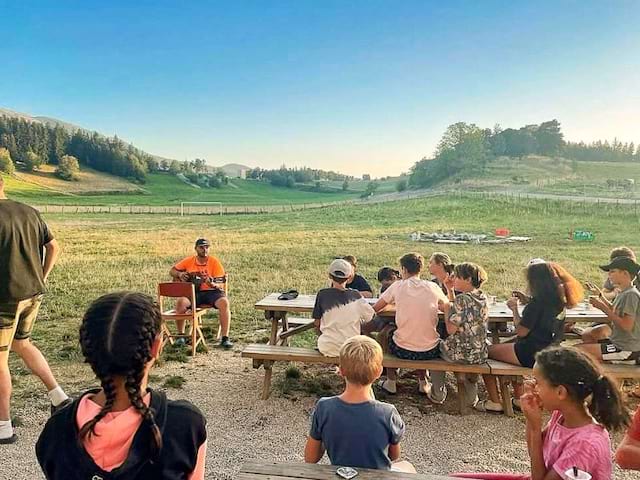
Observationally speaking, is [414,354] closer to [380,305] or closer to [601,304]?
[380,305]

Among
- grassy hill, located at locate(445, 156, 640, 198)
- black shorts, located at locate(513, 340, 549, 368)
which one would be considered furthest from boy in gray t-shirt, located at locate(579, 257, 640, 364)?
grassy hill, located at locate(445, 156, 640, 198)

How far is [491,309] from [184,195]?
7884 cm

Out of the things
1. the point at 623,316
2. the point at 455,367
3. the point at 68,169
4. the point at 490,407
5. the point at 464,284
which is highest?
the point at 68,169

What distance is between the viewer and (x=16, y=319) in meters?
3.92

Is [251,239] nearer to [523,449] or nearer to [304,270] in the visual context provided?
[304,270]

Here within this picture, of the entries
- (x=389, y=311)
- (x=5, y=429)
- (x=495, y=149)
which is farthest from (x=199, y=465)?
(x=495, y=149)

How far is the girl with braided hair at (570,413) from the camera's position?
2.11m

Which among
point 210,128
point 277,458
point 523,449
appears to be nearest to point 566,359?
point 523,449

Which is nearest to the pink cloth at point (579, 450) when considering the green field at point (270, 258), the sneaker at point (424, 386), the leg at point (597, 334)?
the sneaker at point (424, 386)

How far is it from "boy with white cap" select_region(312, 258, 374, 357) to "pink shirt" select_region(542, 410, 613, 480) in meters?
2.52

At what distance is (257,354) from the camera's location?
15.6 ft

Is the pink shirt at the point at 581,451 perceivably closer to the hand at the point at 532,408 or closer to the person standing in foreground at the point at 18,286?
the hand at the point at 532,408

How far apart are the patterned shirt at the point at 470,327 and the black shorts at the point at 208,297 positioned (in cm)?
351

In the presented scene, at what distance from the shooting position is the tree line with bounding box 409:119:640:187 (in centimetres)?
8500
